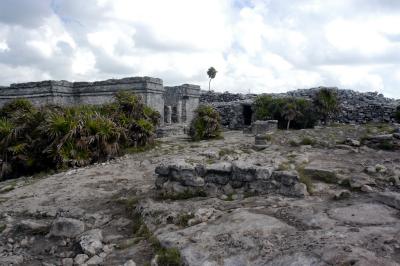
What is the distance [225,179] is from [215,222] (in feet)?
3.65

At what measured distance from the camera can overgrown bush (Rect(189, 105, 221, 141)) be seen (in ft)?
36.0

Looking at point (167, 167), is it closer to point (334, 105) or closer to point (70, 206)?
point (70, 206)

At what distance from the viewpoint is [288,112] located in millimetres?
12969

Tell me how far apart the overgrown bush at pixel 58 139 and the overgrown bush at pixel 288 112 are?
6008 millimetres

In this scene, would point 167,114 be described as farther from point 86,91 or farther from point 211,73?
point 211,73

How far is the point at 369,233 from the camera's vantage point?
3109 millimetres

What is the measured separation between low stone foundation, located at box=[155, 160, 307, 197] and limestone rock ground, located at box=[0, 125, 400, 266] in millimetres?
139

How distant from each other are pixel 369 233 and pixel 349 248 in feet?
1.50

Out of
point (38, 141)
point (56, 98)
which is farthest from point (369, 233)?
point (56, 98)

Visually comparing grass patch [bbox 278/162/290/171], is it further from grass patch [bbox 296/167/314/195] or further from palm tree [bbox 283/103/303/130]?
palm tree [bbox 283/103/303/130]

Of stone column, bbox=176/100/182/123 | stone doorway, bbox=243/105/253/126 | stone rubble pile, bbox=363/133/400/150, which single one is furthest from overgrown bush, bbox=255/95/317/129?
stone rubble pile, bbox=363/133/400/150

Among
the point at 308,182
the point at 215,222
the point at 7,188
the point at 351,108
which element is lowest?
the point at 7,188

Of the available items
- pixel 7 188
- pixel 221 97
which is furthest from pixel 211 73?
pixel 7 188

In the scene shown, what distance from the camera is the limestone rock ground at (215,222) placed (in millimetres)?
2984
